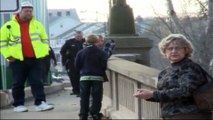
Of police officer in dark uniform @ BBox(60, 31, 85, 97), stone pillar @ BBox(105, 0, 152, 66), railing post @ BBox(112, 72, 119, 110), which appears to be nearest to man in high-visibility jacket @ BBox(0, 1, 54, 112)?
railing post @ BBox(112, 72, 119, 110)

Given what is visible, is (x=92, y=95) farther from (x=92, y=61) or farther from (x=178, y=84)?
(x=178, y=84)

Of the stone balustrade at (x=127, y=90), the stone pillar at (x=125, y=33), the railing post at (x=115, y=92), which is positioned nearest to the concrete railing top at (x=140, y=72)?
the stone balustrade at (x=127, y=90)

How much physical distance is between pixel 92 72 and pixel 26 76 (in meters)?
1.17

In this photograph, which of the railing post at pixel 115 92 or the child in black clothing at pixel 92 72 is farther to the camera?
the railing post at pixel 115 92

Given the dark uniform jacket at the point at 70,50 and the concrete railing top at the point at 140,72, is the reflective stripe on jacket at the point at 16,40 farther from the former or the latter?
the dark uniform jacket at the point at 70,50

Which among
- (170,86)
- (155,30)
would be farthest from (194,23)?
(170,86)

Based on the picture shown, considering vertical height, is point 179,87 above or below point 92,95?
above

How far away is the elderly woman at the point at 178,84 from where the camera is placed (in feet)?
14.4

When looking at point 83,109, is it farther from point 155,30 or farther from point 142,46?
point 155,30

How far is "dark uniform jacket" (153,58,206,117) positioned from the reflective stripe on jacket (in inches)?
188

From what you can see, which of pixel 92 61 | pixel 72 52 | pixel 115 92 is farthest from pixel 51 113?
pixel 72 52

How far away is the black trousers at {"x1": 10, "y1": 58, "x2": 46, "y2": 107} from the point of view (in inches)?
366

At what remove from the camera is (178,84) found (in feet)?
14.6

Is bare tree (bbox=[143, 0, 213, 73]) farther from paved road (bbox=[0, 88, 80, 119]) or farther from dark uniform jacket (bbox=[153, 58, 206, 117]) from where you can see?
dark uniform jacket (bbox=[153, 58, 206, 117])
